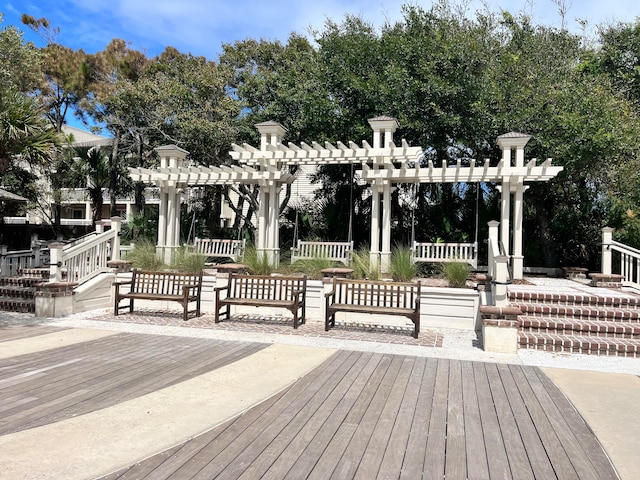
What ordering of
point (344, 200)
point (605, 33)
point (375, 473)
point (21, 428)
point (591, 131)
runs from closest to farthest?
point (375, 473) < point (21, 428) < point (591, 131) < point (344, 200) < point (605, 33)

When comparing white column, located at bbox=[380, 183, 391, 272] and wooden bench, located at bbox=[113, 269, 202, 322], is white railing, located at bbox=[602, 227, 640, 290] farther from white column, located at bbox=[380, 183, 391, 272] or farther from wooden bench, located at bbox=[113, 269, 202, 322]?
wooden bench, located at bbox=[113, 269, 202, 322]

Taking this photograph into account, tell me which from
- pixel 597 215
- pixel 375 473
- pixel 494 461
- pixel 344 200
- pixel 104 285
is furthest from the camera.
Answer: pixel 344 200

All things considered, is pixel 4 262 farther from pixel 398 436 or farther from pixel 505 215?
pixel 505 215

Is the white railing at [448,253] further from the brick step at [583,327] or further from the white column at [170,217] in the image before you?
the white column at [170,217]

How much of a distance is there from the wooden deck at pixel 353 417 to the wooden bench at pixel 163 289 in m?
2.13

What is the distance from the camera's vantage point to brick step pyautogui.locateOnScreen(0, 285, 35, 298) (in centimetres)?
833

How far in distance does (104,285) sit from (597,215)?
13.3 meters

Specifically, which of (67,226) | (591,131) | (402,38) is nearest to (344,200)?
(402,38)

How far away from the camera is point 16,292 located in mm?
Answer: 8453

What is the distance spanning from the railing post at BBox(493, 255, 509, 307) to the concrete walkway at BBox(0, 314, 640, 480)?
766 millimetres

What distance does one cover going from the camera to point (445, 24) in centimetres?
1409

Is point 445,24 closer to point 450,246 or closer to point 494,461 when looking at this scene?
point 450,246

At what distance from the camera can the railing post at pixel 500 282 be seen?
6167mm

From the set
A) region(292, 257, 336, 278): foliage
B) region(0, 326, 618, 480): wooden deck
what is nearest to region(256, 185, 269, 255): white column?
region(292, 257, 336, 278): foliage
